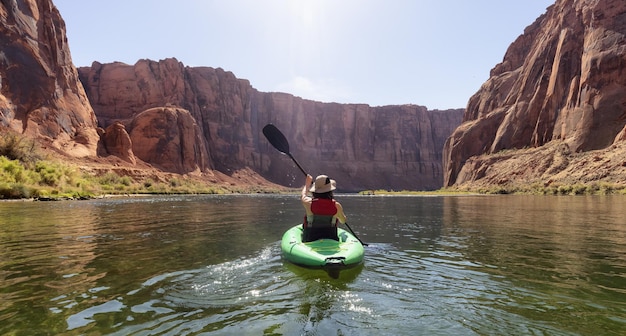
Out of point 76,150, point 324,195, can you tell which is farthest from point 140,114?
point 324,195

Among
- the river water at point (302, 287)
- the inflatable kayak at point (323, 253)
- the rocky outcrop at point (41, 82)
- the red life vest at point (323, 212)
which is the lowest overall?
the river water at point (302, 287)

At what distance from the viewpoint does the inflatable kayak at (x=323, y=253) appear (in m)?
6.66

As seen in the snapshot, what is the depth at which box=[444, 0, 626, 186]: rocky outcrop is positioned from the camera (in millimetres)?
45219

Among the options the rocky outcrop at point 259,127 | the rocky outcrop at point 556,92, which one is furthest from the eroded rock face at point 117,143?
the rocky outcrop at point 556,92

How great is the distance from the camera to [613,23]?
155 feet

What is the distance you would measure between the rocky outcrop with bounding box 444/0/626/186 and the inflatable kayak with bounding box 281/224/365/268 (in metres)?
47.0

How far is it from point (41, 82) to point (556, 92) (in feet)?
223

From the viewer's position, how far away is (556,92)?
5306 centimetres

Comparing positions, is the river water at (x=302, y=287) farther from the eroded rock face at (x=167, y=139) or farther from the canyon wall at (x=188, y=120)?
the eroded rock face at (x=167, y=139)

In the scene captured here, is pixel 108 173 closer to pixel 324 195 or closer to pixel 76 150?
pixel 76 150

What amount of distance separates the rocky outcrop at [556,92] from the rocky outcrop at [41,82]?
58599 mm

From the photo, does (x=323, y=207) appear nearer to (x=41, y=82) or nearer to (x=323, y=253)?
(x=323, y=253)

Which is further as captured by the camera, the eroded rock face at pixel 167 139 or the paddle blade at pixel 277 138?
the eroded rock face at pixel 167 139

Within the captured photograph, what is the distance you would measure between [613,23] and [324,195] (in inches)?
2208
